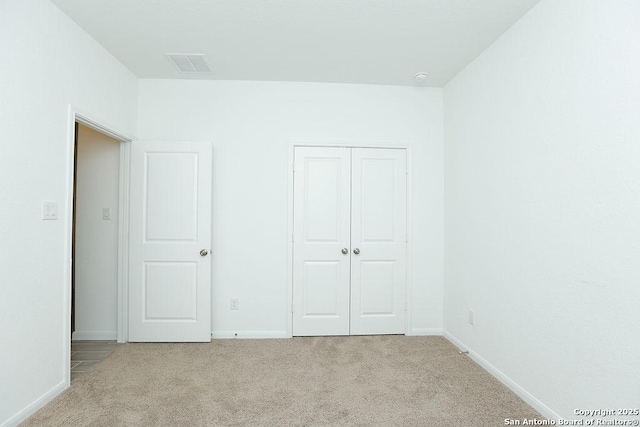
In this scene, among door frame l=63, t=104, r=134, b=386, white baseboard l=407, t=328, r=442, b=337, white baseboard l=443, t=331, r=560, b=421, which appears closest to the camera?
white baseboard l=443, t=331, r=560, b=421

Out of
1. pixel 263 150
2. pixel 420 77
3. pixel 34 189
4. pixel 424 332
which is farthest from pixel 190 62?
pixel 424 332

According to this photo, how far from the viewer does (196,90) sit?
309 centimetres

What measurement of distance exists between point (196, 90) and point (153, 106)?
475 millimetres

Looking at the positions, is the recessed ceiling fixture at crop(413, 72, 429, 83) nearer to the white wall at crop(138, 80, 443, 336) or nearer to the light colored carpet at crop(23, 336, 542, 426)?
the white wall at crop(138, 80, 443, 336)

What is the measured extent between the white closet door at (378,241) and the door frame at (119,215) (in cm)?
231

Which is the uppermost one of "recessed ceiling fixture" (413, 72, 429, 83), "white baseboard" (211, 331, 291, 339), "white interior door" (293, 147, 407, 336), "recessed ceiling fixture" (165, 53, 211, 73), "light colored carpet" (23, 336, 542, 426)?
"recessed ceiling fixture" (165, 53, 211, 73)

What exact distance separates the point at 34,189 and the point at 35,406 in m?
1.39

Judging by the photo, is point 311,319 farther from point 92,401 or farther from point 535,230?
point 535,230

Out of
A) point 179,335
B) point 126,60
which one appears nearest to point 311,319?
point 179,335

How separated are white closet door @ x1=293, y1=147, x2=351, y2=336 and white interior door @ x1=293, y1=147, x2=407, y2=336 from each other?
0.01m

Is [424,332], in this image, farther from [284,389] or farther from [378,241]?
[284,389]

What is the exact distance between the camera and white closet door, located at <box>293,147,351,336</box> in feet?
10.3

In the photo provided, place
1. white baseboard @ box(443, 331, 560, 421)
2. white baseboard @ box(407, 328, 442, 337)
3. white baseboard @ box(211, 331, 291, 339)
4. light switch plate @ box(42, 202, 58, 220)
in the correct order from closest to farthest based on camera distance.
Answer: white baseboard @ box(443, 331, 560, 421) → light switch plate @ box(42, 202, 58, 220) → white baseboard @ box(211, 331, 291, 339) → white baseboard @ box(407, 328, 442, 337)

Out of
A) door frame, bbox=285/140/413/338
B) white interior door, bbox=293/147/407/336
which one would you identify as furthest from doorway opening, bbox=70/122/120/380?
white interior door, bbox=293/147/407/336
